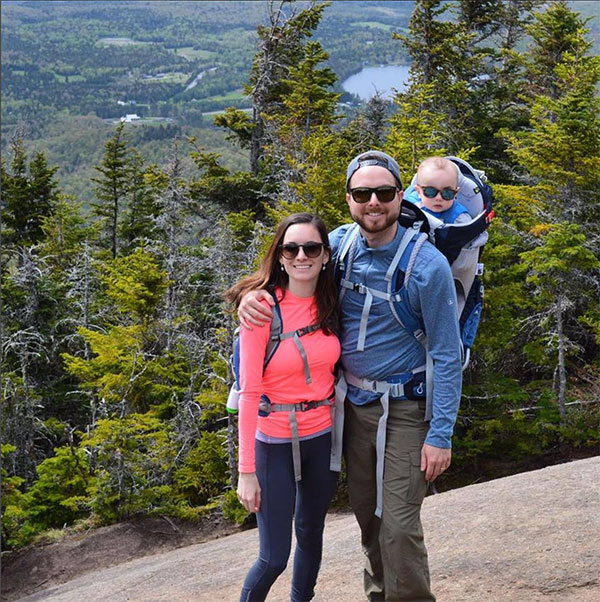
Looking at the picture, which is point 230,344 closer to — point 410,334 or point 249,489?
point 249,489

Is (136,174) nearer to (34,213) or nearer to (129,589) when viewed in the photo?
(34,213)

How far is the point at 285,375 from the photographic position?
3824 mm

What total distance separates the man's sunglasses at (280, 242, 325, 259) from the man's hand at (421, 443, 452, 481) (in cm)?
112

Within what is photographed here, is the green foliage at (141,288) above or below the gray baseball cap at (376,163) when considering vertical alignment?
below

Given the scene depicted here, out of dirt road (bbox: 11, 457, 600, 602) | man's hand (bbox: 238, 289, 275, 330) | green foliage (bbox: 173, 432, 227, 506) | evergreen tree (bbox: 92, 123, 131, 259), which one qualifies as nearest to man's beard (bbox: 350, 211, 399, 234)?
man's hand (bbox: 238, 289, 275, 330)

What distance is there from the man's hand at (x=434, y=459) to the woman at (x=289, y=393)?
0.53m

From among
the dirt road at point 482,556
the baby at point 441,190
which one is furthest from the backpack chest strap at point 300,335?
the dirt road at point 482,556

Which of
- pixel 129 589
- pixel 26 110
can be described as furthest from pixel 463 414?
pixel 26 110

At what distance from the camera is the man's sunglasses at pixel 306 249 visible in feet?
12.4

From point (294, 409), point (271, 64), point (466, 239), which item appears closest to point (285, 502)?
point (294, 409)

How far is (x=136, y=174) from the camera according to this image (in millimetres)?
33344

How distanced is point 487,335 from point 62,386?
45.5ft

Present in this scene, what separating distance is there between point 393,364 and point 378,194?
34.1 inches

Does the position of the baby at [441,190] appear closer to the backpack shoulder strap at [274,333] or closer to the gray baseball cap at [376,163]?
the gray baseball cap at [376,163]
